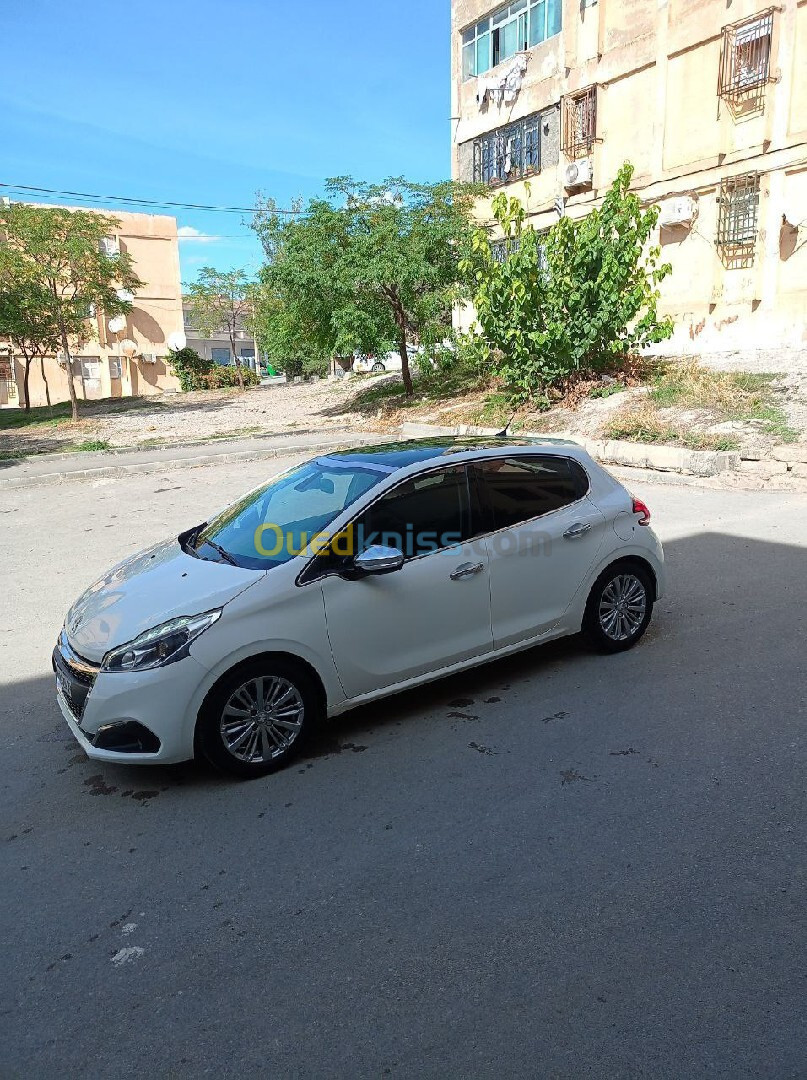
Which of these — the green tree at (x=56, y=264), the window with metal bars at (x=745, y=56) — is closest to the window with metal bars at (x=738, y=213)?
the window with metal bars at (x=745, y=56)

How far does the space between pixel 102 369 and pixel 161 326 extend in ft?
13.4

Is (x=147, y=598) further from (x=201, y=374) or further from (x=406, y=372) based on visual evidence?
(x=201, y=374)

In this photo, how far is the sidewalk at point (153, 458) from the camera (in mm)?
14648

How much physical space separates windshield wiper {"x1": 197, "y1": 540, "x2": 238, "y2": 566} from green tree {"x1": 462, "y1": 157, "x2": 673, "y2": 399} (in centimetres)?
1404

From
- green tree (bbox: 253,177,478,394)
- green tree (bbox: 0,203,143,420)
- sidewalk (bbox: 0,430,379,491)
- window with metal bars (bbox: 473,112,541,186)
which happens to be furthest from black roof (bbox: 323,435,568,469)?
window with metal bars (bbox: 473,112,541,186)

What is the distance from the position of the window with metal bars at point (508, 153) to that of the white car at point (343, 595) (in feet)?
80.3

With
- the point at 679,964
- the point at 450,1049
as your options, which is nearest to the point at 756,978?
the point at 679,964

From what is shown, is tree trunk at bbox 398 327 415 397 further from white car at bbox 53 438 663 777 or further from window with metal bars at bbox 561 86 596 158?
white car at bbox 53 438 663 777

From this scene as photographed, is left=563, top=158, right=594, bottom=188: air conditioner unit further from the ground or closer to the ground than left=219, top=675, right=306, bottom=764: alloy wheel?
further from the ground

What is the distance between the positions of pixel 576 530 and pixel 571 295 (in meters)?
13.5

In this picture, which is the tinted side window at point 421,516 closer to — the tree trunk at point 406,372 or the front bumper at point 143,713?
the front bumper at point 143,713

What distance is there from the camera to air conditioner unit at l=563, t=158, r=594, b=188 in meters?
23.8

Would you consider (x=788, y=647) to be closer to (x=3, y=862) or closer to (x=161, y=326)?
(x=3, y=862)

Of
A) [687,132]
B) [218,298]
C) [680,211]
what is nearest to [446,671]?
[680,211]
